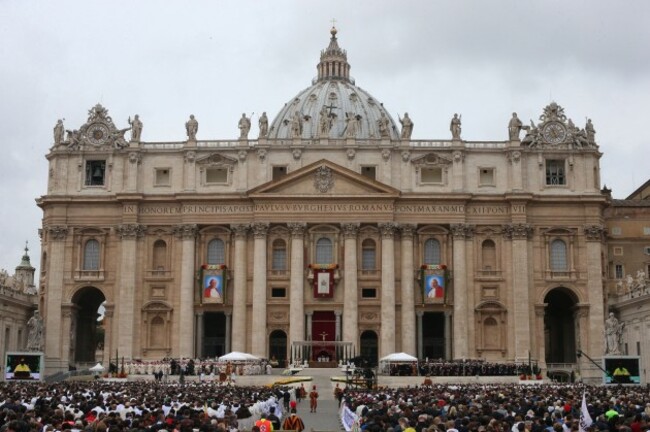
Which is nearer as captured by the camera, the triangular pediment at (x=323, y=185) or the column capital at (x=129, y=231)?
the triangular pediment at (x=323, y=185)

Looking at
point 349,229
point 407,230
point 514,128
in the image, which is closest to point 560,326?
point 407,230

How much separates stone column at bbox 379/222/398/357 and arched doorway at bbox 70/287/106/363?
29.5 meters

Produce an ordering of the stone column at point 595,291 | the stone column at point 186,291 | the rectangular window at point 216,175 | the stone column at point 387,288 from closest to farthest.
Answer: the stone column at point 387,288 < the stone column at point 595,291 < the stone column at point 186,291 < the rectangular window at point 216,175

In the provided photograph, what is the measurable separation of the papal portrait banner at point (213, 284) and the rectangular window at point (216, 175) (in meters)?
8.98

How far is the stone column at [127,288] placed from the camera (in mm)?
91100

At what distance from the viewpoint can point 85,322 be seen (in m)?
99.9

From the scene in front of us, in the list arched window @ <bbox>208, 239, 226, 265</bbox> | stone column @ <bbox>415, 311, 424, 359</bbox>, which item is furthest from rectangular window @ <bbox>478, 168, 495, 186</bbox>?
arched window @ <bbox>208, 239, 226, 265</bbox>

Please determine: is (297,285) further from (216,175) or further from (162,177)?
(162,177)

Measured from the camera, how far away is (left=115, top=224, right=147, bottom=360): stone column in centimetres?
9110

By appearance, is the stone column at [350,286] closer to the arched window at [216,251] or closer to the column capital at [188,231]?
the arched window at [216,251]

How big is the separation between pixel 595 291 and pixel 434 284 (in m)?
15.7

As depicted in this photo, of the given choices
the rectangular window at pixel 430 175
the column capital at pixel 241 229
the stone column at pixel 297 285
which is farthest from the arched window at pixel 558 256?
the column capital at pixel 241 229

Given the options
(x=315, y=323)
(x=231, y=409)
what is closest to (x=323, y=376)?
(x=315, y=323)

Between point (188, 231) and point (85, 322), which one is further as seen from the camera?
point (85, 322)
